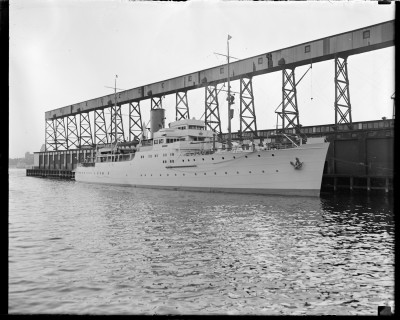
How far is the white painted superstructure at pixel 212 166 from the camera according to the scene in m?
26.6

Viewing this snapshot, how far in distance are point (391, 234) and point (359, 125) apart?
21273mm

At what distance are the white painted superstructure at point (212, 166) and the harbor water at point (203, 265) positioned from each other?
9.72 meters

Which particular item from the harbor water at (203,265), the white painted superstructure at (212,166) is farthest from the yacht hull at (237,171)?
the harbor water at (203,265)

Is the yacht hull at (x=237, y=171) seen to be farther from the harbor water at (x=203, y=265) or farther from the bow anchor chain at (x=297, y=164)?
the harbor water at (x=203, y=265)

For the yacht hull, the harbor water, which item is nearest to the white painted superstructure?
the yacht hull

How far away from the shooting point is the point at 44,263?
9.36 meters

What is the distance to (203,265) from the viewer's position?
29.8ft

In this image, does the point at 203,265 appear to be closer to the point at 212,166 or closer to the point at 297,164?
the point at 297,164

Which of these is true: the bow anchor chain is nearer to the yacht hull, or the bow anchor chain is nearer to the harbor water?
the yacht hull

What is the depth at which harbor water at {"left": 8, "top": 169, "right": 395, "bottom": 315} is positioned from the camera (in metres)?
6.70

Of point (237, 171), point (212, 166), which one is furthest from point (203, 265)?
point (212, 166)

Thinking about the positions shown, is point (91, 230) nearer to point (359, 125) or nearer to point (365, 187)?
point (365, 187)

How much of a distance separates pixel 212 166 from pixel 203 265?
74.5 ft
